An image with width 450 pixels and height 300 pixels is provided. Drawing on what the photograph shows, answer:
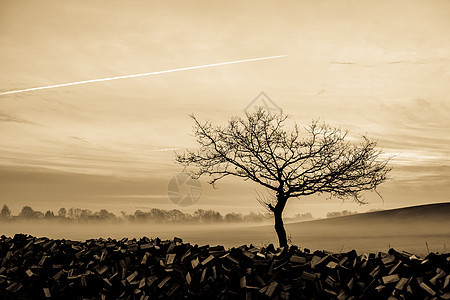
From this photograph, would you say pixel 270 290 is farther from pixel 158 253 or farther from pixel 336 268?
pixel 158 253

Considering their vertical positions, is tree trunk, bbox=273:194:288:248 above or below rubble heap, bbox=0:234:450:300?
above

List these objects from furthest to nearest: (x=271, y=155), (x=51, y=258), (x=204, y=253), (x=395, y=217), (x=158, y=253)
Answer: (x=395, y=217)
(x=271, y=155)
(x=51, y=258)
(x=158, y=253)
(x=204, y=253)

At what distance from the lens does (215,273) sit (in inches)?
324

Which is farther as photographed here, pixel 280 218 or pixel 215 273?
pixel 280 218

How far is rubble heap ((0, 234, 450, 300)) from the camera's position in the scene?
730 centimetres

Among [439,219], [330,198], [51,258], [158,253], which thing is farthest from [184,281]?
[439,219]

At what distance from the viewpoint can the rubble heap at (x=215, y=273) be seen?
24.0ft

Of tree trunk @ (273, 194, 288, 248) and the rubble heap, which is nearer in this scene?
the rubble heap

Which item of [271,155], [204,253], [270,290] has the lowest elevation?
[270,290]

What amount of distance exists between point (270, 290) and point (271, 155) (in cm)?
919

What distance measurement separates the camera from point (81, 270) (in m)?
9.98

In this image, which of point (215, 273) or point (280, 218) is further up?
point (280, 218)

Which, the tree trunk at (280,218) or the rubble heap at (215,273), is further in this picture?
the tree trunk at (280,218)

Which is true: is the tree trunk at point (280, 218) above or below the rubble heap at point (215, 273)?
above
